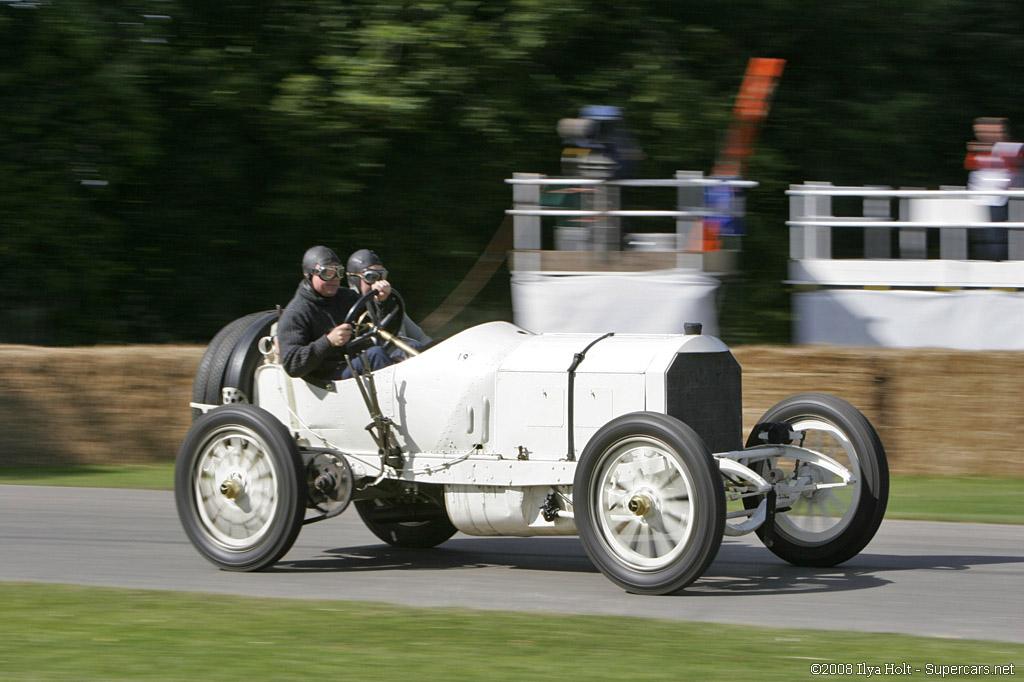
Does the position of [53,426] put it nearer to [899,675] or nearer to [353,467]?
[353,467]

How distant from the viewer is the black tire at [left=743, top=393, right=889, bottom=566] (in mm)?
7051

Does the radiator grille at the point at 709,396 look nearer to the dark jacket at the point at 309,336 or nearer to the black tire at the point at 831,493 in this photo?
the black tire at the point at 831,493

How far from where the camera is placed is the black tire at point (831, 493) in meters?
7.05

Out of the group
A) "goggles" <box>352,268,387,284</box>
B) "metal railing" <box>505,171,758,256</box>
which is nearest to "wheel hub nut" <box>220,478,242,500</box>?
"goggles" <box>352,268,387,284</box>

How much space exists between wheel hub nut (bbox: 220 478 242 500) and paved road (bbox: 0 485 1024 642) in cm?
41

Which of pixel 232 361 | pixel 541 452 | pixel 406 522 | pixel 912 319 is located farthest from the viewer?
pixel 912 319

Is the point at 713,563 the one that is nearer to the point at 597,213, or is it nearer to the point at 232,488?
the point at 232,488

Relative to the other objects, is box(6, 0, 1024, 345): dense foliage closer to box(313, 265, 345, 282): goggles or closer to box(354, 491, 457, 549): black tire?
box(354, 491, 457, 549): black tire

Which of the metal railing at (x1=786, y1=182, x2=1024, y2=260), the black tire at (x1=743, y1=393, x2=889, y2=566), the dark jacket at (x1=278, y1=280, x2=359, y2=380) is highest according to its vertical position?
the metal railing at (x1=786, y1=182, x2=1024, y2=260)

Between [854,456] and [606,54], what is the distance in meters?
10.3

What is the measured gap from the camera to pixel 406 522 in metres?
7.95

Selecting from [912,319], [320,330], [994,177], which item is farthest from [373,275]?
[994,177]

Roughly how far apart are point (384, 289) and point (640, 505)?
205 cm

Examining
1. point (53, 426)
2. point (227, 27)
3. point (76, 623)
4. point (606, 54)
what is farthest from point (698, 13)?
point (76, 623)
